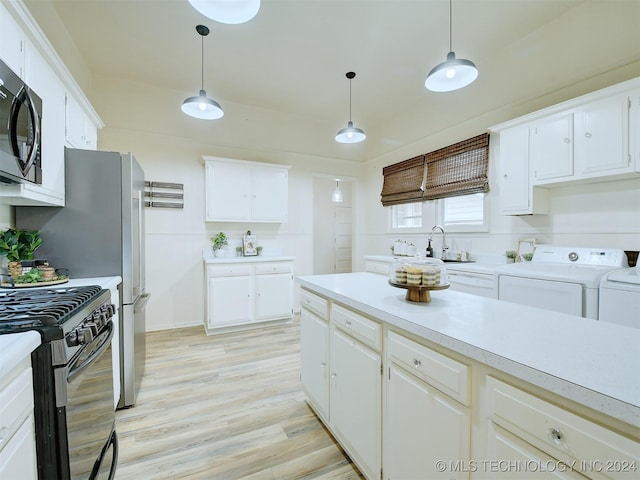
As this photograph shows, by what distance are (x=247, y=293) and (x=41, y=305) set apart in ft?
8.80

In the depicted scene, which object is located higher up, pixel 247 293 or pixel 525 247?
pixel 525 247

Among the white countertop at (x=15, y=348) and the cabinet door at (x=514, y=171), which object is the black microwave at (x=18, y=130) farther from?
the cabinet door at (x=514, y=171)

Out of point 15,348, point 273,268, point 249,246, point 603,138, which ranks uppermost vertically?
point 603,138

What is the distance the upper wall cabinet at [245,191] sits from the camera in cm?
396

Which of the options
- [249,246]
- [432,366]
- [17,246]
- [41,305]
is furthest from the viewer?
[249,246]

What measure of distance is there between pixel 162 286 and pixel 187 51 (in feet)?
9.65

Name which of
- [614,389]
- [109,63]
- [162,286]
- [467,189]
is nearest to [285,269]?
[162,286]

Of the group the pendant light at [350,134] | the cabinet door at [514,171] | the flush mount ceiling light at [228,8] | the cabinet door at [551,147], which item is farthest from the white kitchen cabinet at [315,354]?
the cabinet door at [551,147]

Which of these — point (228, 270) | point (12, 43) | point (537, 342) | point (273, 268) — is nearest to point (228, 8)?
point (12, 43)

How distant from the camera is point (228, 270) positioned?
375cm

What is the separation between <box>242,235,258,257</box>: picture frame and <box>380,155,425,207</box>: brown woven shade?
7.60 ft

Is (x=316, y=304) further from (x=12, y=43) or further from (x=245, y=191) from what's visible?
(x=245, y=191)

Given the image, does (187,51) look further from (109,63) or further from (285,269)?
(285,269)

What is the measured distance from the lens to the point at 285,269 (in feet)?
13.5
